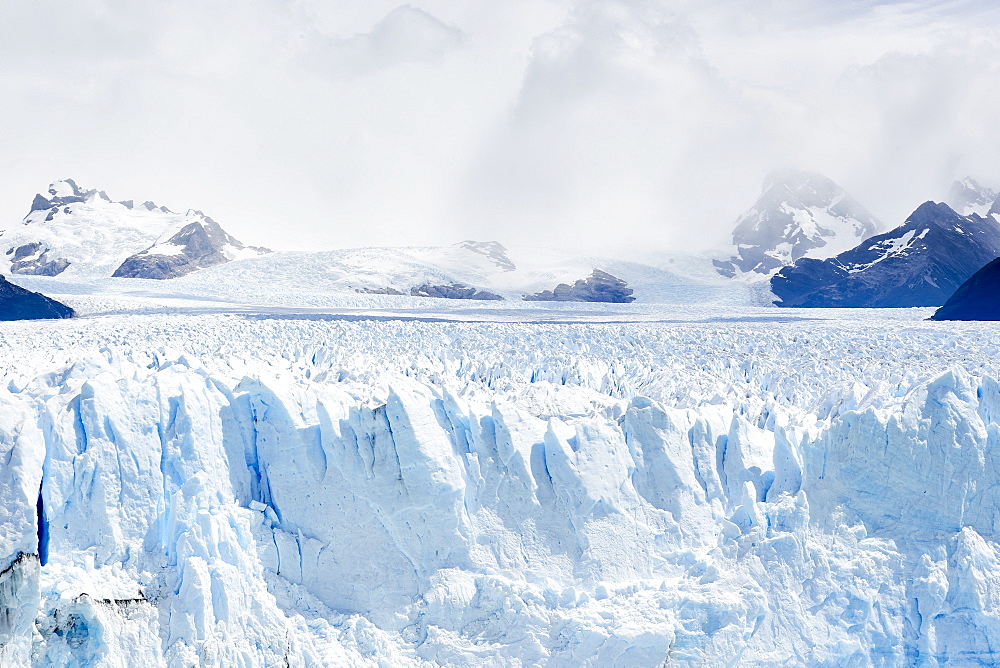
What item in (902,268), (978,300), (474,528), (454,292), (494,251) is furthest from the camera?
(494,251)

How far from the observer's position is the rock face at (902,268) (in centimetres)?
5244

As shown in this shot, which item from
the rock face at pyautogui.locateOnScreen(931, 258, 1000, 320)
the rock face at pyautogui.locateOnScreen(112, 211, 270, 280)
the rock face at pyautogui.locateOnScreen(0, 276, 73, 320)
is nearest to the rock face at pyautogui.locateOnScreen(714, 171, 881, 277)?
the rock face at pyautogui.locateOnScreen(112, 211, 270, 280)

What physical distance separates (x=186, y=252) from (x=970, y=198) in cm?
5887

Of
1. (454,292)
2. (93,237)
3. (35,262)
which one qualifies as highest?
(93,237)

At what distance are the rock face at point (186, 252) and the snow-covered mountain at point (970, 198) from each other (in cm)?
5429

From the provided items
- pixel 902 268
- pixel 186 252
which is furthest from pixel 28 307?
pixel 902 268

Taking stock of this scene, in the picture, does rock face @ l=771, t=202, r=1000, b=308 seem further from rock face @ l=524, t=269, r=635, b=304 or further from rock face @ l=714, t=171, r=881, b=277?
rock face @ l=714, t=171, r=881, b=277

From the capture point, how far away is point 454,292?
168 ft

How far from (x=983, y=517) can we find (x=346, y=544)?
8173 millimetres

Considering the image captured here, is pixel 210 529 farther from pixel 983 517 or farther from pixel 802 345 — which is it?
pixel 802 345

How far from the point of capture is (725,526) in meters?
11.9

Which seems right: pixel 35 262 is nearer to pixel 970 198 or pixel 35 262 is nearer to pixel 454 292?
pixel 454 292

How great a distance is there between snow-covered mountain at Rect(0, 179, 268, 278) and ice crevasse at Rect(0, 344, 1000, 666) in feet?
168

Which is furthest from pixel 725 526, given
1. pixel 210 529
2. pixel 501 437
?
pixel 210 529
